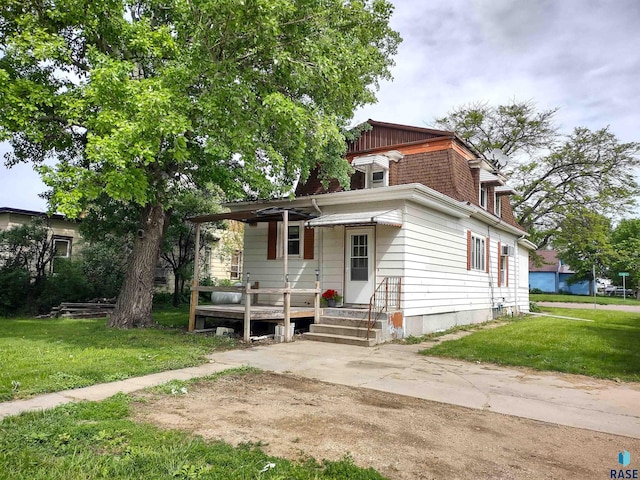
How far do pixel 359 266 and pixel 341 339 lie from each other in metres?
2.45

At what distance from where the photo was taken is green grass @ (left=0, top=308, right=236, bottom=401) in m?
5.67

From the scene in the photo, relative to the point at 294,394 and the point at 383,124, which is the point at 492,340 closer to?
the point at 294,394

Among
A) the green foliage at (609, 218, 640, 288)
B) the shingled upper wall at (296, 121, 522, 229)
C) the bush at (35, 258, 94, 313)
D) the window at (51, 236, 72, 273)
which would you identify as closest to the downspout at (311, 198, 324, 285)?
the shingled upper wall at (296, 121, 522, 229)

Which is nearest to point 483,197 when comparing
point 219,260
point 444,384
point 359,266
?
point 359,266

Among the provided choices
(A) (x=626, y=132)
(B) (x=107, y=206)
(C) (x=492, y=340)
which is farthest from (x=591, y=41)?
(A) (x=626, y=132)

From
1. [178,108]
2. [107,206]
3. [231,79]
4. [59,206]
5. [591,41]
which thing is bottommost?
[59,206]

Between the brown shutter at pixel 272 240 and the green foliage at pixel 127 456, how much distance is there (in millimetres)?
9415

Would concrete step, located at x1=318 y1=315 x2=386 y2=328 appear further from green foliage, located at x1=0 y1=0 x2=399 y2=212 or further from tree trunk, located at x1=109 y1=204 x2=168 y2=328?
tree trunk, located at x1=109 y1=204 x2=168 y2=328

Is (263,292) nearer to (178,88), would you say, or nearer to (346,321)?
(346,321)

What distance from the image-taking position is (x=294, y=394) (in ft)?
18.1

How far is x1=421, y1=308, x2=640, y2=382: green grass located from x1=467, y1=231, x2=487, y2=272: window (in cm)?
311

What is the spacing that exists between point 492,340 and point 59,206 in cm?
947

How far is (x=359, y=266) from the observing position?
39.2 ft

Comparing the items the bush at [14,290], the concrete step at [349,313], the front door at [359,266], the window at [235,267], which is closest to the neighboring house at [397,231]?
the front door at [359,266]
